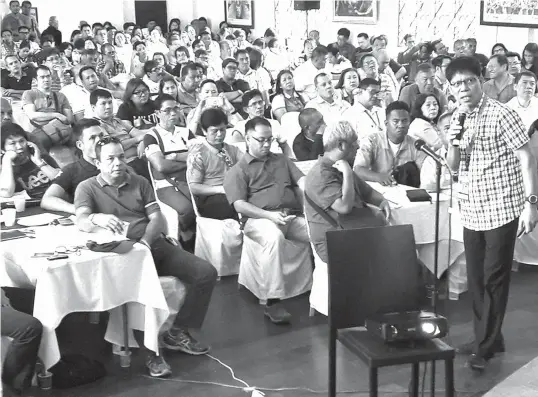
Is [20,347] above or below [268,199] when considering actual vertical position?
below

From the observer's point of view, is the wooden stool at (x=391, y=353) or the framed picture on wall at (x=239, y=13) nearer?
the wooden stool at (x=391, y=353)

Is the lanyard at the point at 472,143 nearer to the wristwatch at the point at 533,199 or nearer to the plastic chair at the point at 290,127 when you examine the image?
the wristwatch at the point at 533,199

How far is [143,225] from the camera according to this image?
405 cm

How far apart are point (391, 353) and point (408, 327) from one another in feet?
0.34

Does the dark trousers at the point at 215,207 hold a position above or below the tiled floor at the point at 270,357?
above

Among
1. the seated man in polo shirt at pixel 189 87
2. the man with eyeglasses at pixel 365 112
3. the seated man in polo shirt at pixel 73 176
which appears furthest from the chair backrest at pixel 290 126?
the seated man in polo shirt at pixel 73 176

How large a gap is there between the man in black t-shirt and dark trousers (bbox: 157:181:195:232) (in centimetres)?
75

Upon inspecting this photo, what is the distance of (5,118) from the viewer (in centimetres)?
572

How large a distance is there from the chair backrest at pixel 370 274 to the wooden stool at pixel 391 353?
106mm

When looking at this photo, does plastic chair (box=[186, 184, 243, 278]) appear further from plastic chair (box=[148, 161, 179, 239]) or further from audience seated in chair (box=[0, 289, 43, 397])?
audience seated in chair (box=[0, 289, 43, 397])

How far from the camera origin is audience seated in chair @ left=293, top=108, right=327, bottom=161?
5957mm

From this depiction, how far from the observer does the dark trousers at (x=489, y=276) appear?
11.5ft

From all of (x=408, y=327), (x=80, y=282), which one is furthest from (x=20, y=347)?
(x=408, y=327)

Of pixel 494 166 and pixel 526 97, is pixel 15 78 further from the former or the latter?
pixel 494 166
